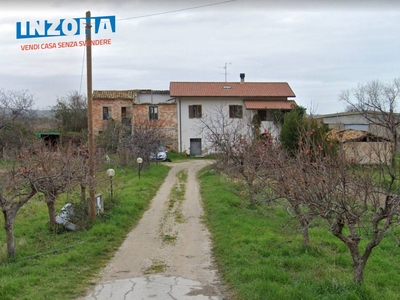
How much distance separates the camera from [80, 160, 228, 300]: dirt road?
7.70 metres

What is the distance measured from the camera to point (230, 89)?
152 feet

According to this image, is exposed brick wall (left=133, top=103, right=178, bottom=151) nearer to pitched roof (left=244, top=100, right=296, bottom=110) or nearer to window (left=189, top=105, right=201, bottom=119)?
window (left=189, top=105, right=201, bottom=119)

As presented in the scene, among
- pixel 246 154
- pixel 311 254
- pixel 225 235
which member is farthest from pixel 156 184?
pixel 311 254

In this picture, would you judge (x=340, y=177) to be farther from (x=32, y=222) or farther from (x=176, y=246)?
(x=32, y=222)

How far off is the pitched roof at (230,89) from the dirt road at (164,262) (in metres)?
28.7

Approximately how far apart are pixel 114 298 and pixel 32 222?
8.66 m

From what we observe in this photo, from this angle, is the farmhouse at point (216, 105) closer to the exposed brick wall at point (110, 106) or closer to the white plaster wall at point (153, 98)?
the white plaster wall at point (153, 98)

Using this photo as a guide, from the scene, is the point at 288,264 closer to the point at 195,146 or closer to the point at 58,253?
the point at 58,253

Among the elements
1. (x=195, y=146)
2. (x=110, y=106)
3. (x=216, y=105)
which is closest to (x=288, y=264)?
(x=195, y=146)

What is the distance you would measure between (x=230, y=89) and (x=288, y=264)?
38106 millimetres

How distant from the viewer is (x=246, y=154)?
1587 cm

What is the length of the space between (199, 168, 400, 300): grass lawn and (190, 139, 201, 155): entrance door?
3027cm

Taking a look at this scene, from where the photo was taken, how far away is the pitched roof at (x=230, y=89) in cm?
4484

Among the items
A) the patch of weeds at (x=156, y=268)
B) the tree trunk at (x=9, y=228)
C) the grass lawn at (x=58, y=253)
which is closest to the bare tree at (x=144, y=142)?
the grass lawn at (x=58, y=253)
